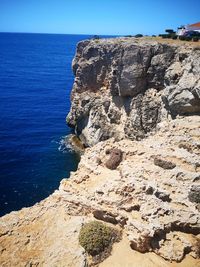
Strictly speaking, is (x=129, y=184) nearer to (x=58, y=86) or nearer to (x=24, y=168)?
(x=24, y=168)

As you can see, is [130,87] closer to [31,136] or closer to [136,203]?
[31,136]

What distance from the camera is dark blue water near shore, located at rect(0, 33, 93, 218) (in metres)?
51.4

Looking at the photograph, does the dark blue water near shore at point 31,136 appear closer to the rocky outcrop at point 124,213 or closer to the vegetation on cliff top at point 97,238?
the rocky outcrop at point 124,213

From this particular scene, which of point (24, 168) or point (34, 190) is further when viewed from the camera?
point (24, 168)

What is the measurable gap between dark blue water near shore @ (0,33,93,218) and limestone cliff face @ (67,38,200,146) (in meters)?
9.13

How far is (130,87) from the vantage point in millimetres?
55812

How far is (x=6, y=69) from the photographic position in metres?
147

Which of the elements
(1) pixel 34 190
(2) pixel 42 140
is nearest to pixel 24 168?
(1) pixel 34 190

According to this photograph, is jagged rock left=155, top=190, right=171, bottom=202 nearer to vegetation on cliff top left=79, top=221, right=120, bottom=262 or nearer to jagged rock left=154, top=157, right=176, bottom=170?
jagged rock left=154, top=157, right=176, bottom=170

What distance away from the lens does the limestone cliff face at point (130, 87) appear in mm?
44656

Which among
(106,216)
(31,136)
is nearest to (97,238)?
(106,216)

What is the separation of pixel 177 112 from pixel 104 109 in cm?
2143

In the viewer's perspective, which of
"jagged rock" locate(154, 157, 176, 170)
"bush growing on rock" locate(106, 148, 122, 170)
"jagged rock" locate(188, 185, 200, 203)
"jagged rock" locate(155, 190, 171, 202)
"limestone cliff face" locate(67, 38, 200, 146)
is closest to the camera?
"jagged rock" locate(188, 185, 200, 203)

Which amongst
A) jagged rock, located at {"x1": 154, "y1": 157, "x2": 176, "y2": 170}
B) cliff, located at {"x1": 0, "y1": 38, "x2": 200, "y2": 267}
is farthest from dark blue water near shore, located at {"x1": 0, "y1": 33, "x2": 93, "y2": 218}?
jagged rock, located at {"x1": 154, "y1": 157, "x2": 176, "y2": 170}
